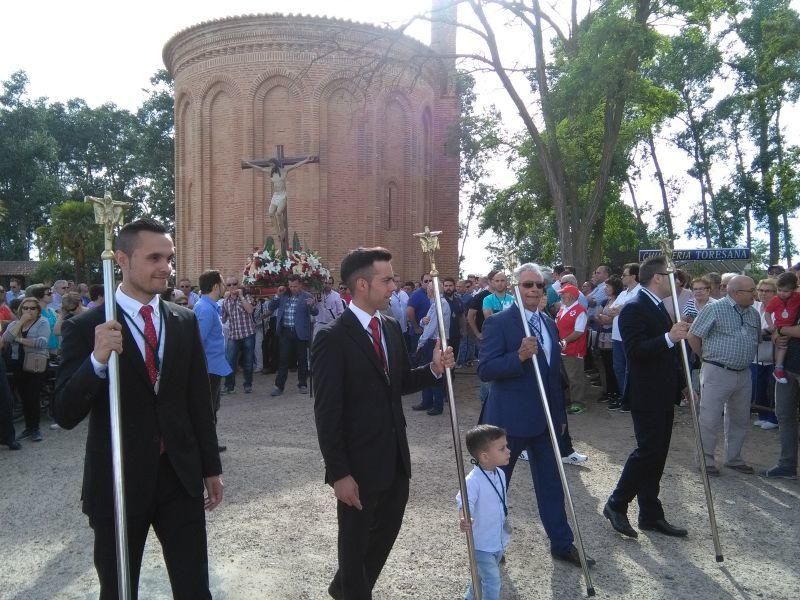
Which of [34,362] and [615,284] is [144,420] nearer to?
[34,362]

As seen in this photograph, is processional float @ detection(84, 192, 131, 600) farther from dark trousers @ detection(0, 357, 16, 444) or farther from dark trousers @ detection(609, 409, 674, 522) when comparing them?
dark trousers @ detection(0, 357, 16, 444)

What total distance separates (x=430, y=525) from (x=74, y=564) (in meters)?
2.62

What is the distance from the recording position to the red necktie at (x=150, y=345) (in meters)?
2.94

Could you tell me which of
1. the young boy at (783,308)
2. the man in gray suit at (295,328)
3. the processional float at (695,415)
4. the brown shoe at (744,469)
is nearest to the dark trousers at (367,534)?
the processional float at (695,415)

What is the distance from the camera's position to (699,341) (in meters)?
7.32

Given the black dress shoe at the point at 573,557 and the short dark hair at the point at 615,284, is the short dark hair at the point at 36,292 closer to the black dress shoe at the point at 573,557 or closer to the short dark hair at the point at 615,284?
the black dress shoe at the point at 573,557

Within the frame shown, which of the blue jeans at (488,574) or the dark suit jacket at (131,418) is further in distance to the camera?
the blue jeans at (488,574)

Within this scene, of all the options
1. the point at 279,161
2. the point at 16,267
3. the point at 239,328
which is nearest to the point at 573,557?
the point at 239,328

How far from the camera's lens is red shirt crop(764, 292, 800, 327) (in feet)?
23.8

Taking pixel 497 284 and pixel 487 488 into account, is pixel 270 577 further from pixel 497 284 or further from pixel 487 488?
pixel 497 284

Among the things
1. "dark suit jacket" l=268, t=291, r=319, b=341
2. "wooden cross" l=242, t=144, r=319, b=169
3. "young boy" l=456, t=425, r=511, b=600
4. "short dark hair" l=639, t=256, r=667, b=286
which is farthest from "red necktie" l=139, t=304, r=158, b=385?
"wooden cross" l=242, t=144, r=319, b=169

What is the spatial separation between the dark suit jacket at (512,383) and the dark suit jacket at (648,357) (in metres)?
0.68

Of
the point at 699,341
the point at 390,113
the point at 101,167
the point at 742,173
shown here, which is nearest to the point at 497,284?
the point at 699,341

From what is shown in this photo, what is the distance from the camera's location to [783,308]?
7.38 m
